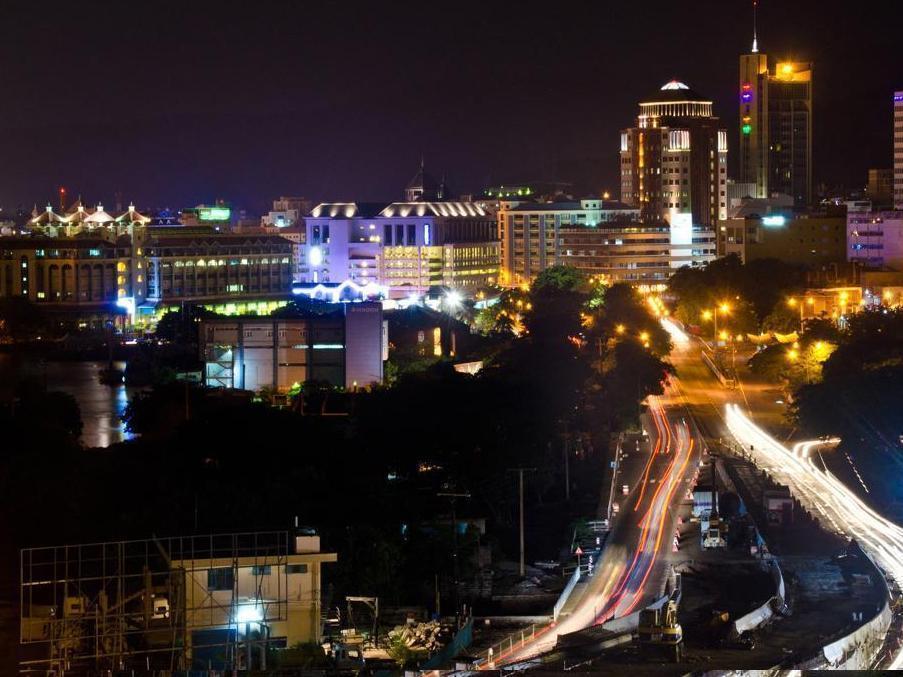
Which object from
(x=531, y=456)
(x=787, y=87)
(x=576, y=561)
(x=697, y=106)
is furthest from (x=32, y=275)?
(x=576, y=561)

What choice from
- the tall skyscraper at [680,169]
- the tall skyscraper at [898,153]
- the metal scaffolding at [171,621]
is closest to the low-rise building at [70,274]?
the tall skyscraper at [680,169]

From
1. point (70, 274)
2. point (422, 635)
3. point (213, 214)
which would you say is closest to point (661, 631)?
point (422, 635)

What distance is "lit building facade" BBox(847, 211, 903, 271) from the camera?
150ft

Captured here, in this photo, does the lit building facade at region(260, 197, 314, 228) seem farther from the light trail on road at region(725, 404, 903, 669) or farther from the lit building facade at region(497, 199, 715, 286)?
the light trail on road at region(725, 404, 903, 669)

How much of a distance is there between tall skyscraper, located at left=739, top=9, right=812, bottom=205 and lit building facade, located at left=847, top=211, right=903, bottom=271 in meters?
11.2

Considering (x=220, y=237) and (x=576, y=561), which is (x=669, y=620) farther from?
(x=220, y=237)

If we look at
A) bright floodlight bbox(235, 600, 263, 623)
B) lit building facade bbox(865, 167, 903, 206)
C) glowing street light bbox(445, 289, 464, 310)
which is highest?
lit building facade bbox(865, 167, 903, 206)

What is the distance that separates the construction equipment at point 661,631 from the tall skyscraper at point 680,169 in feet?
131

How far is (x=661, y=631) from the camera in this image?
10.1m

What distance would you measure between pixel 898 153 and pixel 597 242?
7834 mm

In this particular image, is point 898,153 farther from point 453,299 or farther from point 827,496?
point 827,496

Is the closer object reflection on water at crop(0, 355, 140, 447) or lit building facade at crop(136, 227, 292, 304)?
reflection on water at crop(0, 355, 140, 447)

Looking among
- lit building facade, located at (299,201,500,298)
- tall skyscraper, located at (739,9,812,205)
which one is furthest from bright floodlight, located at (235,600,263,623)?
tall skyscraper, located at (739,9,812,205)

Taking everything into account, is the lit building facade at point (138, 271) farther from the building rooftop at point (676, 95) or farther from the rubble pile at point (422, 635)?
the rubble pile at point (422, 635)
